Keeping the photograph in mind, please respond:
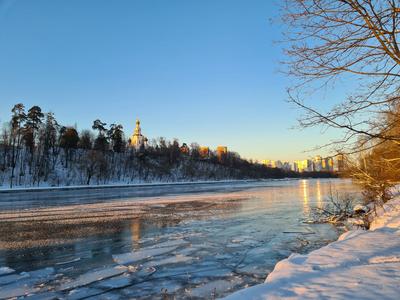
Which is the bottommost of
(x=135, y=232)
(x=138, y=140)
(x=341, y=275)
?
(x=135, y=232)

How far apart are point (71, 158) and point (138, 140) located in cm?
5226

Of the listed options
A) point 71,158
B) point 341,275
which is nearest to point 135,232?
point 341,275

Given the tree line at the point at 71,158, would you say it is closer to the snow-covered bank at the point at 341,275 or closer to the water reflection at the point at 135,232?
the water reflection at the point at 135,232

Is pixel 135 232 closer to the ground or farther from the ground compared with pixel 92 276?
farther from the ground

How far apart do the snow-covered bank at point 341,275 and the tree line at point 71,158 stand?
210 ft

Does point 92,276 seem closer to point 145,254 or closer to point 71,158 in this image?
point 145,254

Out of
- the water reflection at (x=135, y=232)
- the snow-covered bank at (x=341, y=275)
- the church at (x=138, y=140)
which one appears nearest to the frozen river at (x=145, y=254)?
the water reflection at (x=135, y=232)

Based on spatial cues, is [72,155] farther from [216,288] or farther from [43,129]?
[216,288]

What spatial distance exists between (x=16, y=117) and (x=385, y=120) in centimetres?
7878

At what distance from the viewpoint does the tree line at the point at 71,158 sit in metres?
70.0

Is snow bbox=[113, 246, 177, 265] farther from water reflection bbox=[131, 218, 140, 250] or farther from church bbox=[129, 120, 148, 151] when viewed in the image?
church bbox=[129, 120, 148, 151]

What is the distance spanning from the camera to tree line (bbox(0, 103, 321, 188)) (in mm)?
70000

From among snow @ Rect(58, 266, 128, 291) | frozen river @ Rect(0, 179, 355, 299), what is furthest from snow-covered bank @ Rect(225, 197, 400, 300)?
snow @ Rect(58, 266, 128, 291)

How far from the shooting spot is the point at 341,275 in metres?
5.50
